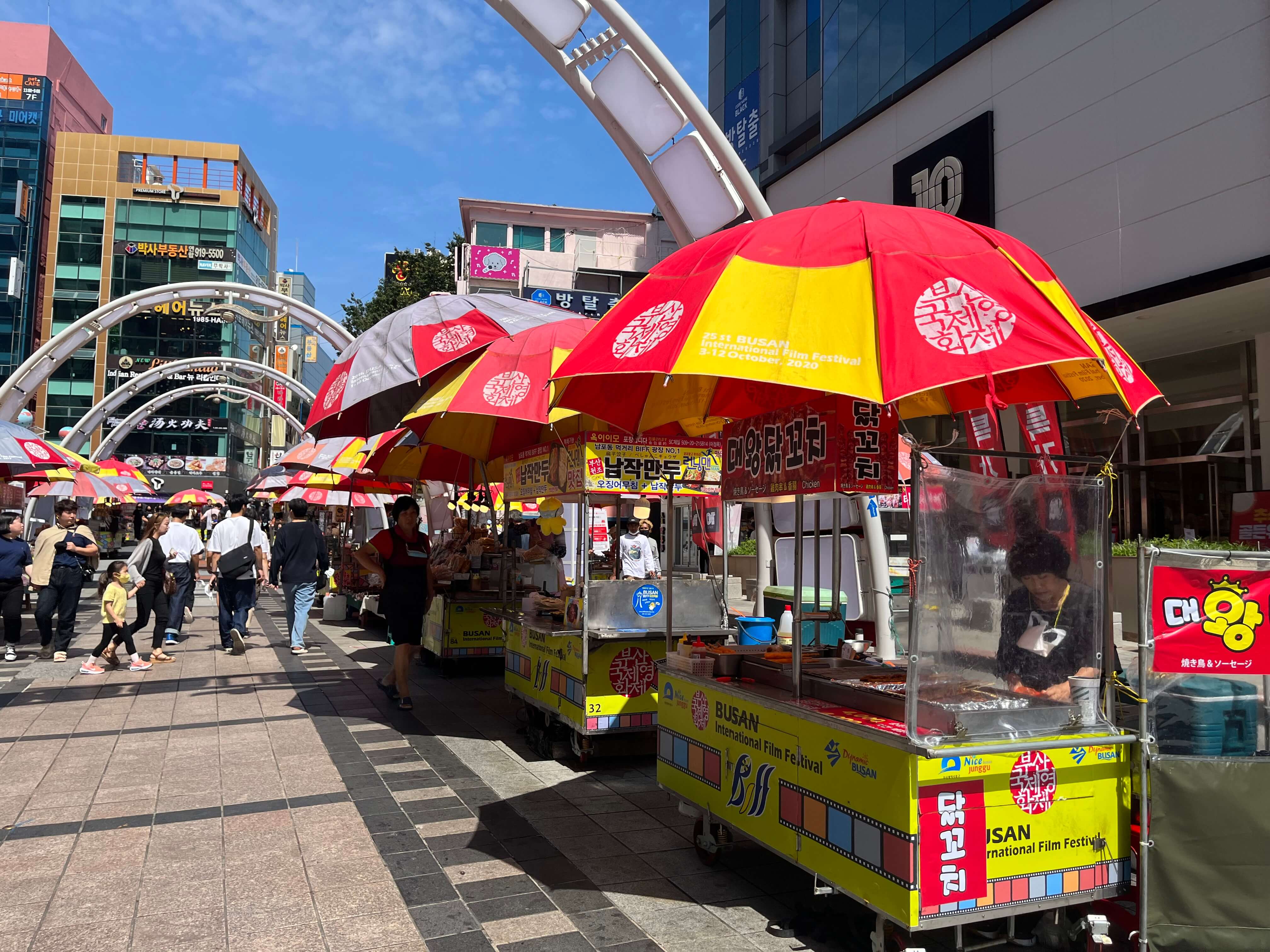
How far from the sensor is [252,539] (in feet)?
42.9

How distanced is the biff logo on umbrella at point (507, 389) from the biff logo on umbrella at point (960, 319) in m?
3.82

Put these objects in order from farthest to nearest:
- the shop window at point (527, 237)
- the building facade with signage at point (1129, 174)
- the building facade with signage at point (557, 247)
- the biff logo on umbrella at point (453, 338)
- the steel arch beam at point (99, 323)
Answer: the shop window at point (527, 237) → the building facade with signage at point (557, 247) → the steel arch beam at point (99, 323) → the building facade with signage at point (1129, 174) → the biff logo on umbrella at point (453, 338)

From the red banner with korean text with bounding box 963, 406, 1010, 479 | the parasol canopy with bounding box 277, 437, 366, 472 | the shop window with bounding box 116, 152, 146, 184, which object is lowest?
the red banner with korean text with bounding box 963, 406, 1010, 479

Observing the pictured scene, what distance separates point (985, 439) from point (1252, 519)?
8.28 metres

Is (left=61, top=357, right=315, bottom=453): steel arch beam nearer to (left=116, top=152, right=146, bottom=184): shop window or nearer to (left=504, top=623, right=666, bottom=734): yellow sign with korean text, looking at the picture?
(left=504, top=623, right=666, bottom=734): yellow sign with korean text

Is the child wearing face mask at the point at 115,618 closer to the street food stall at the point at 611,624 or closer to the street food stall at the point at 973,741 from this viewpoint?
the street food stall at the point at 611,624

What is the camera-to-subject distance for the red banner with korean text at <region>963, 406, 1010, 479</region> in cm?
403

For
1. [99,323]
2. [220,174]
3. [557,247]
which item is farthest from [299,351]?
[99,323]

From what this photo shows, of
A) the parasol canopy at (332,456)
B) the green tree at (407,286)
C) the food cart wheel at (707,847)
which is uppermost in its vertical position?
the green tree at (407,286)

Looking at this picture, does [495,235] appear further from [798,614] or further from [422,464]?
[798,614]

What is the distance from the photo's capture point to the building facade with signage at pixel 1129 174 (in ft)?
39.6

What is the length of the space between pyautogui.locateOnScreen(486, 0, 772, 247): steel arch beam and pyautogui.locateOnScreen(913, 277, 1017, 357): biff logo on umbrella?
4.58 meters

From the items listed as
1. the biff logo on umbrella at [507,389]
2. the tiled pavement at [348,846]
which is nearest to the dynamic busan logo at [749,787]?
the tiled pavement at [348,846]

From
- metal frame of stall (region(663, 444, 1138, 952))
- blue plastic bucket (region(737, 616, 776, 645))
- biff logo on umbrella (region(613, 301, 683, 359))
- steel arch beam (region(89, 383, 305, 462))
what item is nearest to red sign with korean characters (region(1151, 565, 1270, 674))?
metal frame of stall (region(663, 444, 1138, 952))
